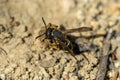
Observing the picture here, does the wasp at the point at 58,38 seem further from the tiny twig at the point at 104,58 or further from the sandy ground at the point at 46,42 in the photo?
the tiny twig at the point at 104,58

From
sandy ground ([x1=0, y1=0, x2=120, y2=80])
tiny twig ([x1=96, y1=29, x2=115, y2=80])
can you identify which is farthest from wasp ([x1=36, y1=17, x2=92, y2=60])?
tiny twig ([x1=96, y1=29, x2=115, y2=80])

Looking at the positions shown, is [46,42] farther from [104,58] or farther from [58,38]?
[104,58]

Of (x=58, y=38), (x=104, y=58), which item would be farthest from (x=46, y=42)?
(x=104, y=58)

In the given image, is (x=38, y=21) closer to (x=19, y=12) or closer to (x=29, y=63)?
Answer: (x=19, y=12)

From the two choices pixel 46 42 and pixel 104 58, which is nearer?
pixel 46 42

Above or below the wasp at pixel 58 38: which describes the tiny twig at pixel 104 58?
below

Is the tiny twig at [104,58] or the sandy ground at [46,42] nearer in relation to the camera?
the sandy ground at [46,42]

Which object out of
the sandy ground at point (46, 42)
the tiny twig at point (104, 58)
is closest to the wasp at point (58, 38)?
the sandy ground at point (46, 42)

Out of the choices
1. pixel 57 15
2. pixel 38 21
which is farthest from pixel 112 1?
pixel 38 21
